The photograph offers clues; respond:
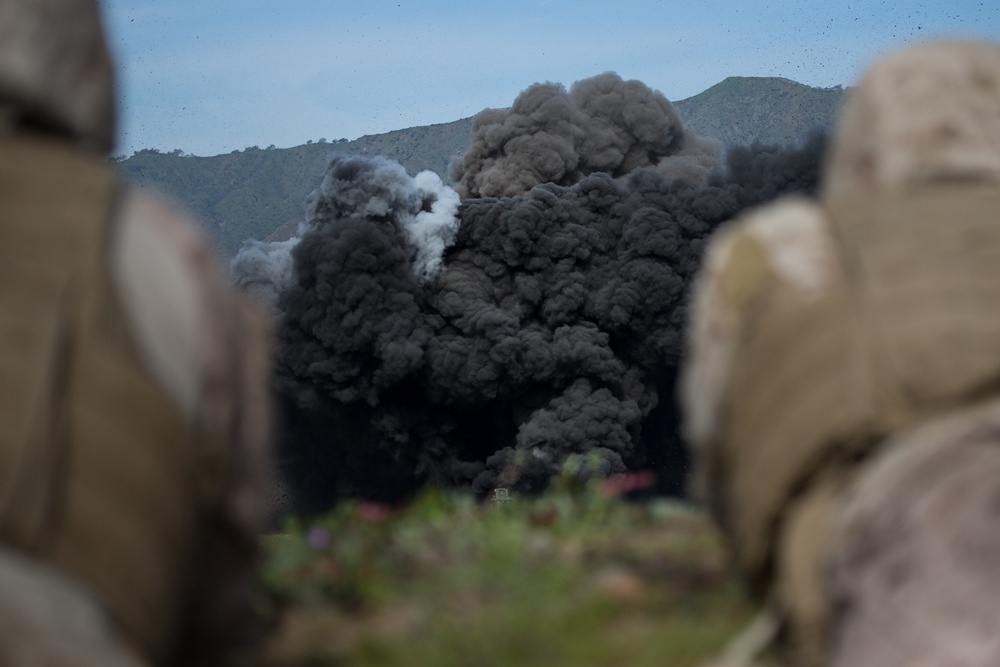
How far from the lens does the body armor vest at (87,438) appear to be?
8.85ft

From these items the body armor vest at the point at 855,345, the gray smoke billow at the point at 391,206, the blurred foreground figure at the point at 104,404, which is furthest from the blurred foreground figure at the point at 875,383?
the gray smoke billow at the point at 391,206

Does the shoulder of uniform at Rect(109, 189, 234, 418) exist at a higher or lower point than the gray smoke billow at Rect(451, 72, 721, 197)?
lower

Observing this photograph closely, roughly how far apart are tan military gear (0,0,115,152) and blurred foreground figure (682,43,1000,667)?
176cm

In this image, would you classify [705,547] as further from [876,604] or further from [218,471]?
[218,471]

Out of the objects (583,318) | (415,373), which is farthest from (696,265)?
(415,373)

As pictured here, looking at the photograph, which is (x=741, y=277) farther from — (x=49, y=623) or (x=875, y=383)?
(x=49, y=623)

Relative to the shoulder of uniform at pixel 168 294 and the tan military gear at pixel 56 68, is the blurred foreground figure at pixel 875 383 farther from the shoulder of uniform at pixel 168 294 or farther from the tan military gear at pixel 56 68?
the tan military gear at pixel 56 68

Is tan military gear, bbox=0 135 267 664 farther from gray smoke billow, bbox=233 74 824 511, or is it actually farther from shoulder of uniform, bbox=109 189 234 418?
gray smoke billow, bbox=233 74 824 511

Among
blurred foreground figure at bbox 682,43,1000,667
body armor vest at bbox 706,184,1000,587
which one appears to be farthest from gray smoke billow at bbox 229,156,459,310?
body armor vest at bbox 706,184,1000,587

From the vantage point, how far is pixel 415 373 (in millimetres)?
54156

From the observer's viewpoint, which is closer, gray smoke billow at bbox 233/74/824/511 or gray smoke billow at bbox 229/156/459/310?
gray smoke billow at bbox 233/74/824/511

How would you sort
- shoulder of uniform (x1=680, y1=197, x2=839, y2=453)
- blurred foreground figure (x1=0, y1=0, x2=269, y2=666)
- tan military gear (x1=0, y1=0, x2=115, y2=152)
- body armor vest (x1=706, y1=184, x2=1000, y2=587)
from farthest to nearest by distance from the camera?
shoulder of uniform (x1=680, y1=197, x2=839, y2=453), tan military gear (x1=0, y1=0, x2=115, y2=152), body armor vest (x1=706, y1=184, x2=1000, y2=587), blurred foreground figure (x1=0, y1=0, x2=269, y2=666)

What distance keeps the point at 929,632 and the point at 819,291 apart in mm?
955

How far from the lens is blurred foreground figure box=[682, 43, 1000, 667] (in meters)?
2.72
